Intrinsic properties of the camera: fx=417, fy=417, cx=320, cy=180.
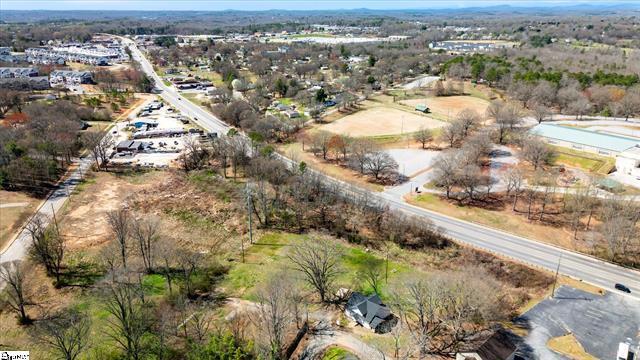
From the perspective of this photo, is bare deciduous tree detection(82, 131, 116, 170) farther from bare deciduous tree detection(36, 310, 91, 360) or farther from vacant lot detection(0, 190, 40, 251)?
bare deciduous tree detection(36, 310, 91, 360)

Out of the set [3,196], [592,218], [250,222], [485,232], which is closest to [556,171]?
[592,218]

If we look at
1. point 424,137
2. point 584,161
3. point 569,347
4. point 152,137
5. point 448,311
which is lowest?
point 569,347

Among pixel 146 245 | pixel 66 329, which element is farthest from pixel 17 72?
pixel 66 329

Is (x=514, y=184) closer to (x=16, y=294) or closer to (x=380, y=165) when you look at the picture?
(x=380, y=165)

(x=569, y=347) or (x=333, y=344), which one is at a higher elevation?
(x=569, y=347)

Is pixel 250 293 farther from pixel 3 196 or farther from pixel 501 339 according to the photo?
pixel 3 196

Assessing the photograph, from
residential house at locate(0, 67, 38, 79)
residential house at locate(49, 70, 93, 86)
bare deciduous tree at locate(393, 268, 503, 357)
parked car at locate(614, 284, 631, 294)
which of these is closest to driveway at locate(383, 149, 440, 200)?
bare deciduous tree at locate(393, 268, 503, 357)
